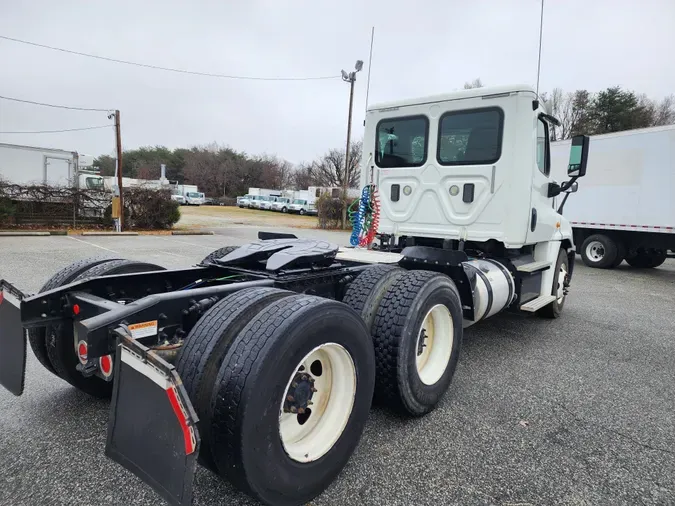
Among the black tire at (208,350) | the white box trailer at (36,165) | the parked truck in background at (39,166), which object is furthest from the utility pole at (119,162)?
the black tire at (208,350)

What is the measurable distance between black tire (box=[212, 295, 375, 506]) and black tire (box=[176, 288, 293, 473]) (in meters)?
0.05

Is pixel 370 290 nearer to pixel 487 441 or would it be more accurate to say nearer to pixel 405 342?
pixel 405 342

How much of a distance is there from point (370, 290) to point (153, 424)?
1.64 m

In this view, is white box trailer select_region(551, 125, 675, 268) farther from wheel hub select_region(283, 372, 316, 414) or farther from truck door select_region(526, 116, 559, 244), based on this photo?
wheel hub select_region(283, 372, 316, 414)

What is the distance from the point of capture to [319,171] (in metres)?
58.7

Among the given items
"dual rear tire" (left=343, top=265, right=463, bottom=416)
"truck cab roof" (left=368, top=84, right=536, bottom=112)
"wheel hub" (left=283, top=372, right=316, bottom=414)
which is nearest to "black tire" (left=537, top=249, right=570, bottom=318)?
"truck cab roof" (left=368, top=84, right=536, bottom=112)

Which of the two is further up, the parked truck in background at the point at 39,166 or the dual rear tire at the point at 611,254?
the parked truck in background at the point at 39,166

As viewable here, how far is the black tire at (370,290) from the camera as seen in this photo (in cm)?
284

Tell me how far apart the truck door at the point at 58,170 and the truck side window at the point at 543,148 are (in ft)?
65.5

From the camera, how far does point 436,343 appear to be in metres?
3.23

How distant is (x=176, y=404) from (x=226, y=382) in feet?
0.79

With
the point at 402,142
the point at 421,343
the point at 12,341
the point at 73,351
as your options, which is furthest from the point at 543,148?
the point at 12,341

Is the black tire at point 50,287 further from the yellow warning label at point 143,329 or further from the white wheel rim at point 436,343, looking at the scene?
the white wheel rim at point 436,343

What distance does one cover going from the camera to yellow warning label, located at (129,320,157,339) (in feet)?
6.68
